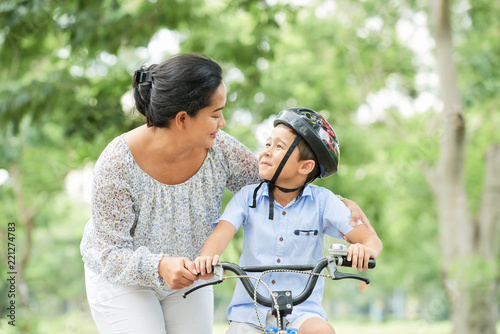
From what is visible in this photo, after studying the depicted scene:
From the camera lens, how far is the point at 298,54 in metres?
14.2

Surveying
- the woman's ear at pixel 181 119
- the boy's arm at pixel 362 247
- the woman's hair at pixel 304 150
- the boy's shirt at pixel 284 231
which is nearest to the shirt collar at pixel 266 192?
the boy's shirt at pixel 284 231

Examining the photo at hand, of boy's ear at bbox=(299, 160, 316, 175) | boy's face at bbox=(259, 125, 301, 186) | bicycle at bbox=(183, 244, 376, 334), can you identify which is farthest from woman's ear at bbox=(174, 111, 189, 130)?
bicycle at bbox=(183, 244, 376, 334)

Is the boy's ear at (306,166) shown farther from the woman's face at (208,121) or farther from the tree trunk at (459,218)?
the tree trunk at (459,218)

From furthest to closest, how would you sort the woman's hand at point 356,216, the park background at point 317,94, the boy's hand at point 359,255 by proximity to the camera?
the park background at point 317,94
the woman's hand at point 356,216
the boy's hand at point 359,255

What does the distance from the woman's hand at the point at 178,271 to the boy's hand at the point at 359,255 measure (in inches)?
→ 23.8

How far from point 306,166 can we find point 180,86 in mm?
673

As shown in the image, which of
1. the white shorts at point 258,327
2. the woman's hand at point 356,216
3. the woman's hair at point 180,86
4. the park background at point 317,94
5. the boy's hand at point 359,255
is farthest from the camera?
the park background at point 317,94

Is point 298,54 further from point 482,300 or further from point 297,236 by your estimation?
point 297,236

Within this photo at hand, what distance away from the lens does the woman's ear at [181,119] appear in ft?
9.12

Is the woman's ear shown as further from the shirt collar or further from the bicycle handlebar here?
the bicycle handlebar

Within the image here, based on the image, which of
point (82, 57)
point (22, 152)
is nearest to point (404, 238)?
point (22, 152)

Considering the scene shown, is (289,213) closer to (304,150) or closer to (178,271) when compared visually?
(304,150)

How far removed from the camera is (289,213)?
9.56 feet

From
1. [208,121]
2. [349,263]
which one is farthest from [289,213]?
[208,121]
